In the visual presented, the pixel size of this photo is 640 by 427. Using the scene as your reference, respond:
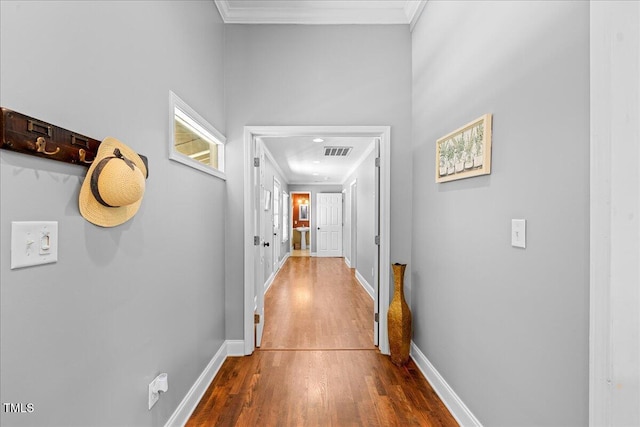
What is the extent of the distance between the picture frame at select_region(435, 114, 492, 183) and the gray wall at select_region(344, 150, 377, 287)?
2.82 m

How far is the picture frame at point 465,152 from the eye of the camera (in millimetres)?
1603

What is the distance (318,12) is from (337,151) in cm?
286

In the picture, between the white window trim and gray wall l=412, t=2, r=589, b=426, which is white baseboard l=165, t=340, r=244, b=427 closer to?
the white window trim

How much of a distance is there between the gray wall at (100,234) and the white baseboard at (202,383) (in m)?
0.07

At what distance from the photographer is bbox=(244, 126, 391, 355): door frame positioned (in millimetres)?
2785

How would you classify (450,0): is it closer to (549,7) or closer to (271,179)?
(549,7)

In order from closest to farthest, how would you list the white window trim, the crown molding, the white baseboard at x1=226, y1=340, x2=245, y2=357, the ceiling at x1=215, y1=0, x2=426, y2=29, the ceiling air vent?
the white window trim, the crown molding, the ceiling at x1=215, y1=0, x2=426, y2=29, the white baseboard at x1=226, y1=340, x2=245, y2=357, the ceiling air vent

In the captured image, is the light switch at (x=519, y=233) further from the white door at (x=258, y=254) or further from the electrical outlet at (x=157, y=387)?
the white door at (x=258, y=254)

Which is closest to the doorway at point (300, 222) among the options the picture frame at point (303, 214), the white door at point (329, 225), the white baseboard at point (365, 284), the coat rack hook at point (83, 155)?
the picture frame at point (303, 214)

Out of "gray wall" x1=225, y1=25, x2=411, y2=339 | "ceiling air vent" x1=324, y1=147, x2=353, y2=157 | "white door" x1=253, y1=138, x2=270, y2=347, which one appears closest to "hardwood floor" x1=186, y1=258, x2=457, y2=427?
"white door" x1=253, y1=138, x2=270, y2=347

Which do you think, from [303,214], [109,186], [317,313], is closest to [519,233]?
[109,186]

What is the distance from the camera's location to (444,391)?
2.08 m
